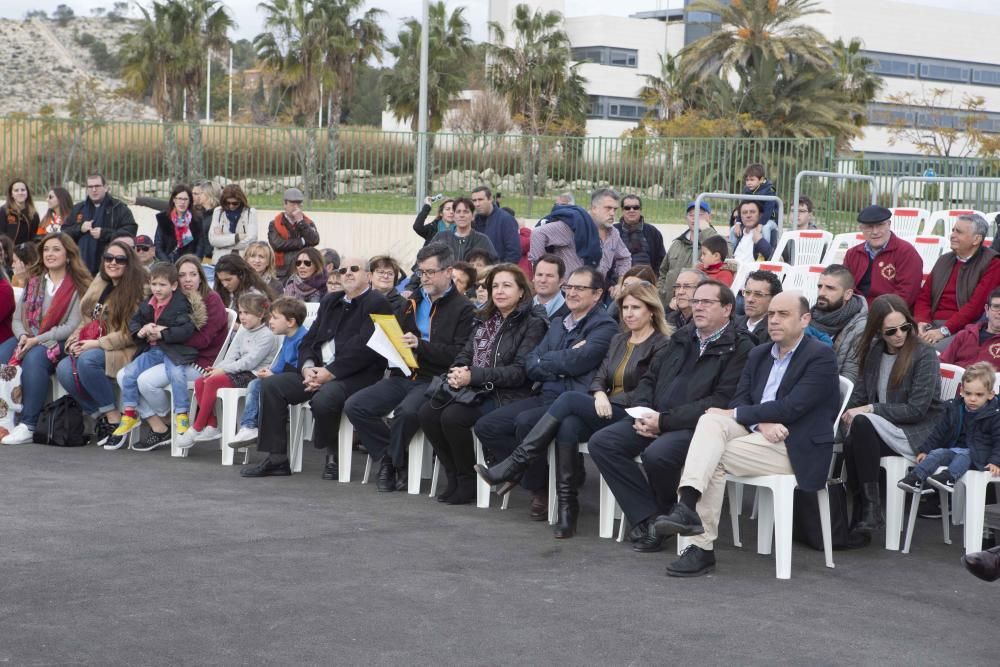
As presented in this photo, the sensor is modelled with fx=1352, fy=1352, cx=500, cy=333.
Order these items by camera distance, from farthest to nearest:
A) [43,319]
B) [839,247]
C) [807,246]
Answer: [807,246]
[839,247]
[43,319]

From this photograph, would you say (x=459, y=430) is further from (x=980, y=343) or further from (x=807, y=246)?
(x=807, y=246)

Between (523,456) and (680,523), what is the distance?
133cm

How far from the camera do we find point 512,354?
8.16m

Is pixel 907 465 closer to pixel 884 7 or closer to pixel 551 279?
pixel 551 279

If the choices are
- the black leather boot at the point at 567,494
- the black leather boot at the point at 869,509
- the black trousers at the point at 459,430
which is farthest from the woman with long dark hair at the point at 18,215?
the black leather boot at the point at 869,509

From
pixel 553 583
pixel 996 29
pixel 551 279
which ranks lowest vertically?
pixel 553 583

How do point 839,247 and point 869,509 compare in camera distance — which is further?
point 839,247

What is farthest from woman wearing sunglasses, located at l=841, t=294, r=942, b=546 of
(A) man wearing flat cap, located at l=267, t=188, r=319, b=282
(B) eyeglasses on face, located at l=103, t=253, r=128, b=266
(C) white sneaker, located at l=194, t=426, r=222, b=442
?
(A) man wearing flat cap, located at l=267, t=188, r=319, b=282

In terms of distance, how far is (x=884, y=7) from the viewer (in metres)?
63.9

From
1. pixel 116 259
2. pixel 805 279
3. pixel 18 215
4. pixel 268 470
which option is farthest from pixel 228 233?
pixel 805 279

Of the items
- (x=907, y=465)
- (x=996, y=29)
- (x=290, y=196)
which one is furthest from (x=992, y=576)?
(x=996, y=29)

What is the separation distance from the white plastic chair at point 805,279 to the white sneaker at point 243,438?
4307mm

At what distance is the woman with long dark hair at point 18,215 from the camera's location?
13.5m

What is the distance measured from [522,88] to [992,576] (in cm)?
4932
